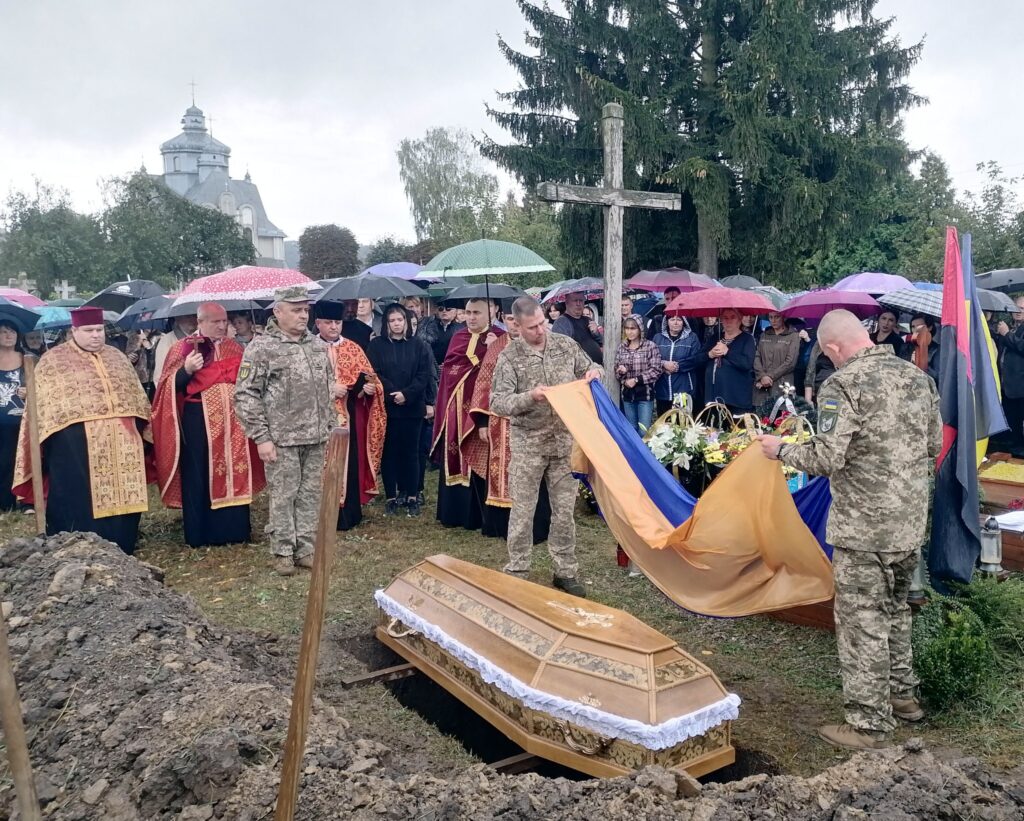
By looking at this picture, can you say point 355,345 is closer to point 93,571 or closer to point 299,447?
point 299,447

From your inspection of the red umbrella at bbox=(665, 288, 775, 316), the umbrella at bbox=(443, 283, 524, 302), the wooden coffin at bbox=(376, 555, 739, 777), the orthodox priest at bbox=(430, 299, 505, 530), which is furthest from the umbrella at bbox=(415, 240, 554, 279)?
the wooden coffin at bbox=(376, 555, 739, 777)

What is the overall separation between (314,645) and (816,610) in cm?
420

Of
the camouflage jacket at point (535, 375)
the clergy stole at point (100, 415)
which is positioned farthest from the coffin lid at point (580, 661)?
the clergy stole at point (100, 415)

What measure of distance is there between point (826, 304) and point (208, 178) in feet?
312

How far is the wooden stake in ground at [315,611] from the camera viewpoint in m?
1.77

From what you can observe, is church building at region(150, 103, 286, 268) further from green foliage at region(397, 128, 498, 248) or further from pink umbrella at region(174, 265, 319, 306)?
pink umbrella at region(174, 265, 319, 306)

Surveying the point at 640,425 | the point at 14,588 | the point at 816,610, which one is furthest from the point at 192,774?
the point at 640,425

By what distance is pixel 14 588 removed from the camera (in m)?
5.16

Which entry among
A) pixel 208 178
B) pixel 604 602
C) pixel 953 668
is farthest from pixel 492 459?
pixel 208 178

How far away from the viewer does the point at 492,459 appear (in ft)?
25.4

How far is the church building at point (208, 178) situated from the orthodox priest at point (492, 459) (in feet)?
287

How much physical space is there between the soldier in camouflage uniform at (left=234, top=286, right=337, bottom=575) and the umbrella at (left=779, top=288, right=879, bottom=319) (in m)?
5.46

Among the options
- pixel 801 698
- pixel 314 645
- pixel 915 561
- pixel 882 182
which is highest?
pixel 882 182

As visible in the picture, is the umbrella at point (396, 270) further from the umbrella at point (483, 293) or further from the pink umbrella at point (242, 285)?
the pink umbrella at point (242, 285)
